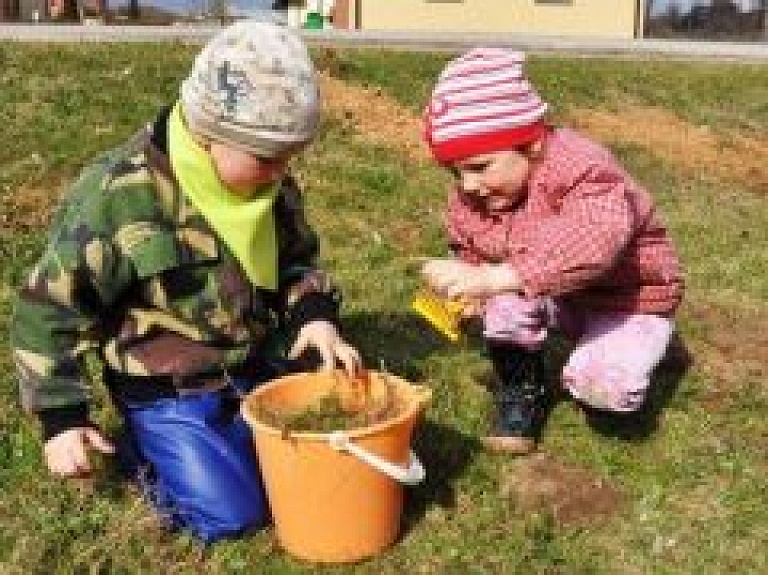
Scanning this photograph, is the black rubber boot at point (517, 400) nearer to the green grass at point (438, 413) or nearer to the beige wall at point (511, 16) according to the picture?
→ the green grass at point (438, 413)

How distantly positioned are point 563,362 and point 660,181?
14.3 ft

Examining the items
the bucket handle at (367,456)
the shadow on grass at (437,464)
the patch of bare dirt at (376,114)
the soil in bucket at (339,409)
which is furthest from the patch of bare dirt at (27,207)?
the bucket handle at (367,456)

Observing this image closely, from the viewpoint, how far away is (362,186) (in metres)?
7.68

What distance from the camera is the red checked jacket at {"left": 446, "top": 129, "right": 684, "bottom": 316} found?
386 centimetres

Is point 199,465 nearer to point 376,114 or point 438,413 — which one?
point 438,413

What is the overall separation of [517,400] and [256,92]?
61.4 inches

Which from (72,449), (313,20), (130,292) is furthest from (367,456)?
(313,20)

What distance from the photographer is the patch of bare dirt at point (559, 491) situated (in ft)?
12.9

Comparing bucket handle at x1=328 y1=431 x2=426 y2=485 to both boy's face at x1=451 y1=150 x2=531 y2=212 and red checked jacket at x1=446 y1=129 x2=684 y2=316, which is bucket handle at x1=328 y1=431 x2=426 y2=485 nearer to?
red checked jacket at x1=446 y1=129 x2=684 y2=316

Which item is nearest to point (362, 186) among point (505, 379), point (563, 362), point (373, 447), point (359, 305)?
point (359, 305)

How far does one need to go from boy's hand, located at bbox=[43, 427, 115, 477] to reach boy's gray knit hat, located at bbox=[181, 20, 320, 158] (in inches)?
33.8

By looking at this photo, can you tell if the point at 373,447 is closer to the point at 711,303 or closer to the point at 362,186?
the point at 711,303

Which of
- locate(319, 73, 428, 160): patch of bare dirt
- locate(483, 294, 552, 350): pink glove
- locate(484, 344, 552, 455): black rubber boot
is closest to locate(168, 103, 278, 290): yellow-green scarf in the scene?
locate(483, 294, 552, 350): pink glove

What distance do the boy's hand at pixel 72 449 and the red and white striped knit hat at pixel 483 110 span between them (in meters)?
1.32
